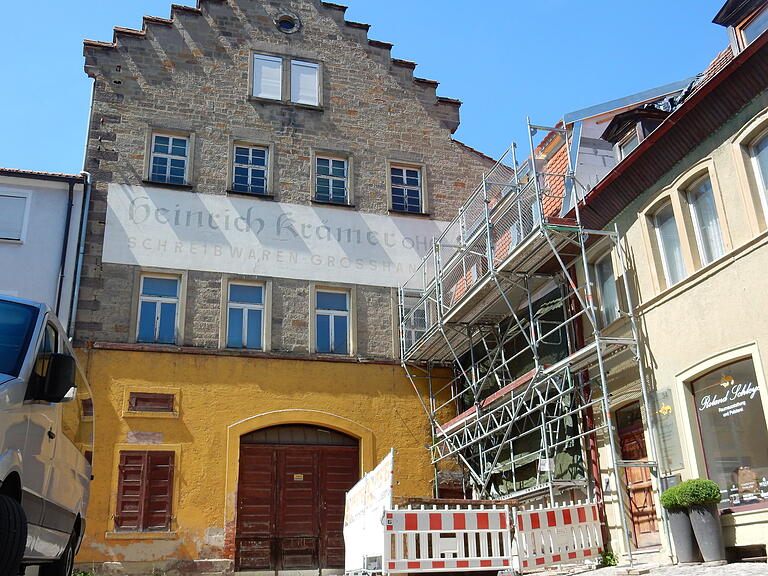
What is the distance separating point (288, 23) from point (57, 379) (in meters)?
17.4

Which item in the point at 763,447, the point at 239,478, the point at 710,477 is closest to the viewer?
the point at 763,447

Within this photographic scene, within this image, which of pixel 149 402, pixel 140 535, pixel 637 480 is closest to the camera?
pixel 637 480

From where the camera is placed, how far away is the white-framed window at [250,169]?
19469 millimetres

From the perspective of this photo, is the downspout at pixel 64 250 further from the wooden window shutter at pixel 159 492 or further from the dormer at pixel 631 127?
the dormer at pixel 631 127

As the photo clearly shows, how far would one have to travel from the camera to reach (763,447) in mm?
10281

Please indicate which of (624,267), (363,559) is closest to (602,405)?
(624,267)

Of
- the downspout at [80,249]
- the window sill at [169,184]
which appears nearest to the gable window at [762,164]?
the window sill at [169,184]

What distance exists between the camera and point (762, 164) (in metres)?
10.6

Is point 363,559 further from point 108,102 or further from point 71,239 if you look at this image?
point 108,102

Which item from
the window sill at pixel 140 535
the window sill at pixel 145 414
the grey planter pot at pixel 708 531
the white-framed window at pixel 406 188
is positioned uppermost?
the white-framed window at pixel 406 188

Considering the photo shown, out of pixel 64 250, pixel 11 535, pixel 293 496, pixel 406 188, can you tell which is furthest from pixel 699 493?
pixel 64 250

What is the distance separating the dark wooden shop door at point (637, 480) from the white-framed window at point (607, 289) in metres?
1.60

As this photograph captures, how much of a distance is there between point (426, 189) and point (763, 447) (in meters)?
12.1

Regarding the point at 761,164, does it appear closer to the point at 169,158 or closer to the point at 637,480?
the point at 637,480
